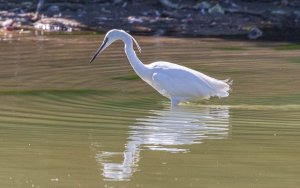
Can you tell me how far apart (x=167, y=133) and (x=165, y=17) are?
41.3 ft

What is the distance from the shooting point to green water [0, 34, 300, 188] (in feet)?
25.4

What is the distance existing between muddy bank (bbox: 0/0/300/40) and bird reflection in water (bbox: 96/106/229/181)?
9.42m

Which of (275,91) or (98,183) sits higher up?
(98,183)

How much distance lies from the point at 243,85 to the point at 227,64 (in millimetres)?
2231

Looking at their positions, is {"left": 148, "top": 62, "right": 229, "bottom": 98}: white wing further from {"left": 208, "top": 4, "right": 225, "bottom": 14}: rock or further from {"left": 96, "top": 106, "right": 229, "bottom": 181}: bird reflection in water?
{"left": 208, "top": 4, "right": 225, "bottom": 14}: rock

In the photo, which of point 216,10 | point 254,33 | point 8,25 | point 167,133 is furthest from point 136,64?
point 216,10

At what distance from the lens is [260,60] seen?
16375 mm

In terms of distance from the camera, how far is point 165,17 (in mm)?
22125

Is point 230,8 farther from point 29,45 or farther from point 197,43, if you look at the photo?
point 29,45

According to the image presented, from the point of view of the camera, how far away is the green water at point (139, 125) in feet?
25.4

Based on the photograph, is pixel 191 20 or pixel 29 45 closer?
pixel 29 45

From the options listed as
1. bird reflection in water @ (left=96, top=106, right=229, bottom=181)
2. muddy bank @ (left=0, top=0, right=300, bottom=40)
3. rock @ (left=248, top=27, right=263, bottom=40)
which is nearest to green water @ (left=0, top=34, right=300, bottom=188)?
bird reflection in water @ (left=96, top=106, right=229, bottom=181)

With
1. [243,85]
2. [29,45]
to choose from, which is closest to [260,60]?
[243,85]

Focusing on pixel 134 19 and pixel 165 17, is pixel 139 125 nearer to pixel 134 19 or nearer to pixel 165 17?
pixel 134 19
